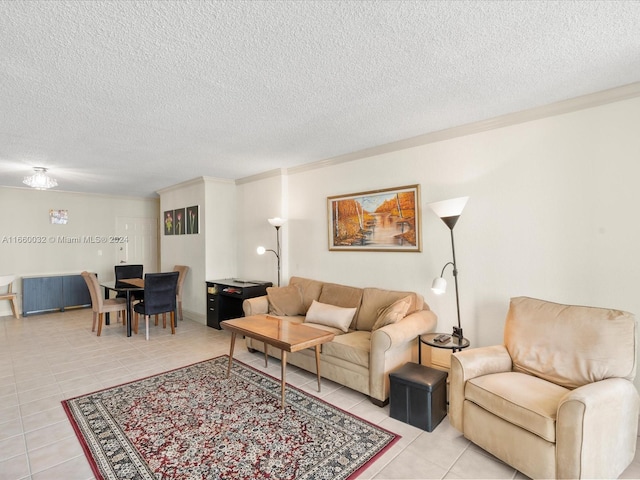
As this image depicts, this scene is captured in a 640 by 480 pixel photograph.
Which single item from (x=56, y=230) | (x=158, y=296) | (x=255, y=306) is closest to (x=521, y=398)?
(x=255, y=306)

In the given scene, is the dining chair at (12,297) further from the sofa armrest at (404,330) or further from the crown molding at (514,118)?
the sofa armrest at (404,330)


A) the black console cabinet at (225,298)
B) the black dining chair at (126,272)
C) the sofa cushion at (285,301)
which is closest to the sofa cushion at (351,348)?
the sofa cushion at (285,301)

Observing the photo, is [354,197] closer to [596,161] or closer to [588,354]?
[596,161]

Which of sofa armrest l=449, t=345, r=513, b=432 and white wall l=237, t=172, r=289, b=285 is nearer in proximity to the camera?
sofa armrest l=449, t=345, r=513, b=432

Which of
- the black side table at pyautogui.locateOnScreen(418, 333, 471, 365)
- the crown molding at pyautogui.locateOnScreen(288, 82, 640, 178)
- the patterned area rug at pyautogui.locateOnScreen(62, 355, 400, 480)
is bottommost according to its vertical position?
the patterned area rug at pyautogui.locateOnScreen(62, 355, 400, 480)

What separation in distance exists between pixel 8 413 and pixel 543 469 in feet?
12.6

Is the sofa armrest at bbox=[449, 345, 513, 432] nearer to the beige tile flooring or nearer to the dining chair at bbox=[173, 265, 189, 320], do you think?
the beige tile flooring

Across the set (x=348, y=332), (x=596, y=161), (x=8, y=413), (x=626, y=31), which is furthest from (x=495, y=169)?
(x=8, y=413)

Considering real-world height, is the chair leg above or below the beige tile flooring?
above

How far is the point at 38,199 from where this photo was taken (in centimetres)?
660

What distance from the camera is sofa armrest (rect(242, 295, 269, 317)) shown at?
404 centimetres

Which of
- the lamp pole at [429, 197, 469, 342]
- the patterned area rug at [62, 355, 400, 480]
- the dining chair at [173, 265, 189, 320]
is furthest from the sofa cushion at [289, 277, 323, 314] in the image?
the dining chair at [173, 265, 189, 320]

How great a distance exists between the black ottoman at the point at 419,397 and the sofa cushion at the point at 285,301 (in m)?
1.78

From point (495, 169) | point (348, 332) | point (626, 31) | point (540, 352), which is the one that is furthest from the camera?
point (348, 332)
